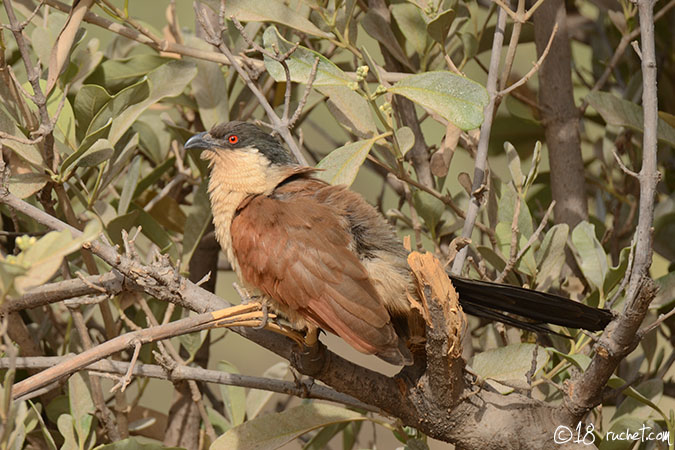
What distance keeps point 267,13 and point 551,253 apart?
1.05 metres

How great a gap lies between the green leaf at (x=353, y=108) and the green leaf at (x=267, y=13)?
7.6 inches

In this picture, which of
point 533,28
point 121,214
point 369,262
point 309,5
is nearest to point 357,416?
point 369,262

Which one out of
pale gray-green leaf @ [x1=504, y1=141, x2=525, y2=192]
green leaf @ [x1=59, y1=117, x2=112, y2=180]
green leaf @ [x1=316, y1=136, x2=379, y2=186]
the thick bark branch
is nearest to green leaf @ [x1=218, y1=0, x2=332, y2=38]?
green leaf @ [x1=316, y1=136, x2=379, y2=186]

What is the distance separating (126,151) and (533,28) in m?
1.43

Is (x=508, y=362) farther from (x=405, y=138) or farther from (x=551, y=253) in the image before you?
(x=405, y=138)

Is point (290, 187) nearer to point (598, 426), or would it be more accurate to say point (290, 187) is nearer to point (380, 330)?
point (380, 330)

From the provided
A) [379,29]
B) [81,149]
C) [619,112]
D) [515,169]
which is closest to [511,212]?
[515,169]

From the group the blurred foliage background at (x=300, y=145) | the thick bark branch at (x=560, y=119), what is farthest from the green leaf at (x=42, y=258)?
the thick bark branch at (x=560, y=119)

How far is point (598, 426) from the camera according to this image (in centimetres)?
234

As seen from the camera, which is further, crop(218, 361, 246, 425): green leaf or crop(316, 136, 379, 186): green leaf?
crop(218, 361, 246, 425): green leaf

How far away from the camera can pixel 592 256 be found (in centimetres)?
218

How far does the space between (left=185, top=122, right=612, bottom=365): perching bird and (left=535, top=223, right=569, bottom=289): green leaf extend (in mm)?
215

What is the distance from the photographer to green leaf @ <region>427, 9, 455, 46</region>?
83.0 inches

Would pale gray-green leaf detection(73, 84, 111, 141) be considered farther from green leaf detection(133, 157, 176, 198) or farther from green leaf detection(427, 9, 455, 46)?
green leaf detection(427, 9, 455, 46)
